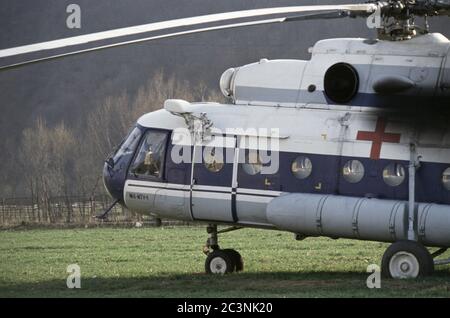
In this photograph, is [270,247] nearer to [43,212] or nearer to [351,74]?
[351,74]

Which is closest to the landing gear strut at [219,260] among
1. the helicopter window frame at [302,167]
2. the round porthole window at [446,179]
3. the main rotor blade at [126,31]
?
the helicopter window frame at [302,167]

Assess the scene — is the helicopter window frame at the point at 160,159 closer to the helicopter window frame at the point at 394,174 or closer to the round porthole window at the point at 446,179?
the helicopter window frame at the point at 394,174

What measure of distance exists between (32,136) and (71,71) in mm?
5922

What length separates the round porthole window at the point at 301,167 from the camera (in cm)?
1631

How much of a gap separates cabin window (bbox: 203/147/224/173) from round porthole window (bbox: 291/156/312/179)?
1.15 meters

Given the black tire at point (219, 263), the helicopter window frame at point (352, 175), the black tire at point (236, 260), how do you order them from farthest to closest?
the black tire at point (236, 260) → the black tire at point (219, 263) → the helicopter window frame at point (352, 175)

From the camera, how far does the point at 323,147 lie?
1617cm

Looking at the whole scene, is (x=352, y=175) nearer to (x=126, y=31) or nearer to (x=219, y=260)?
(x=219, y=260)

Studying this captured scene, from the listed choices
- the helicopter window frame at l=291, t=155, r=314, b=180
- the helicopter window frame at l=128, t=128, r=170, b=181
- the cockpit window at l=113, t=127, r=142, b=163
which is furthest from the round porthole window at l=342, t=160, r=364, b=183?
the cockpit window at l=113, t=127, r=142, b=163

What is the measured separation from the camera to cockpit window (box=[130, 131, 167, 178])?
1747 cm

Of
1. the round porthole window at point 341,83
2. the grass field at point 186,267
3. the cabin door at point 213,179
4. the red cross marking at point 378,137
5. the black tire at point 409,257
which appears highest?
the round porthole window at point 341,83

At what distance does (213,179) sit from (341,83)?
2.42 meters

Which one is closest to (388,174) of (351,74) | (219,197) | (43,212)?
(351,74)

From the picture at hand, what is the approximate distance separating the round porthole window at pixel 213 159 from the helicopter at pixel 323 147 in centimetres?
2
